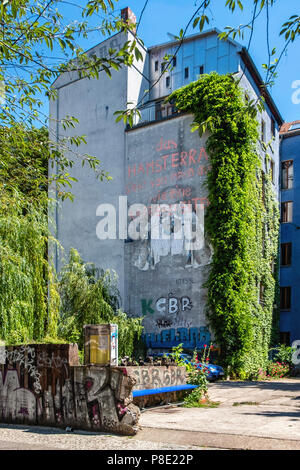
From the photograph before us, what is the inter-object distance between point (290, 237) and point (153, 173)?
11.7 m

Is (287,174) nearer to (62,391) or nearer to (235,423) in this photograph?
(235,423)

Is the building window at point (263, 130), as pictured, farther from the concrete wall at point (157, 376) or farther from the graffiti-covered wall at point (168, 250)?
the concrete wall at point (157, 376)

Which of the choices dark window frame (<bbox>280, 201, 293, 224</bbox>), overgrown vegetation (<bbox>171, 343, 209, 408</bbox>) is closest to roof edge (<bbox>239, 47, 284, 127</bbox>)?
dark window frame (<bbox>280, 201, 293, 224</bbox>)

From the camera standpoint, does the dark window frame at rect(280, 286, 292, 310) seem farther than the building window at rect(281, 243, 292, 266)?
No

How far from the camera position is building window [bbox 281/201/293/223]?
34781 millimetres

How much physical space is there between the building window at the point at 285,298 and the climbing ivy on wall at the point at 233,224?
18.5 ft

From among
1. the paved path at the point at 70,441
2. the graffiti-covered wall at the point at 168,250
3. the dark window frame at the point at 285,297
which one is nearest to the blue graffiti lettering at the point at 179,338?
the graffiti-covered wall at the point at 168,250

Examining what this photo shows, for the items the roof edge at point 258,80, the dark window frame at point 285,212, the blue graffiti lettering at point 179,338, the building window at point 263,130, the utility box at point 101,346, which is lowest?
the blue graffiti lettering at point 179,338

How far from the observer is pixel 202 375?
1381 centimetres

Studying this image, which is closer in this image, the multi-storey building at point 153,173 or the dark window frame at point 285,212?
the multi-storey building at point 153,173

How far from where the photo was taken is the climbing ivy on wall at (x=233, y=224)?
24.5 meters

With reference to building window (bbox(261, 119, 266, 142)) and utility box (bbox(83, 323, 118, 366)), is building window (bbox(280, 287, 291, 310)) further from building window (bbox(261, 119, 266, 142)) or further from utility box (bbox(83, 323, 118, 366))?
utility box (bbox(83, 323, 118, 366))

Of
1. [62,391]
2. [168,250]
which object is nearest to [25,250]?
[62,391]

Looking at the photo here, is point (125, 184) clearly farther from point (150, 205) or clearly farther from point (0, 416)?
point (0, 416)
